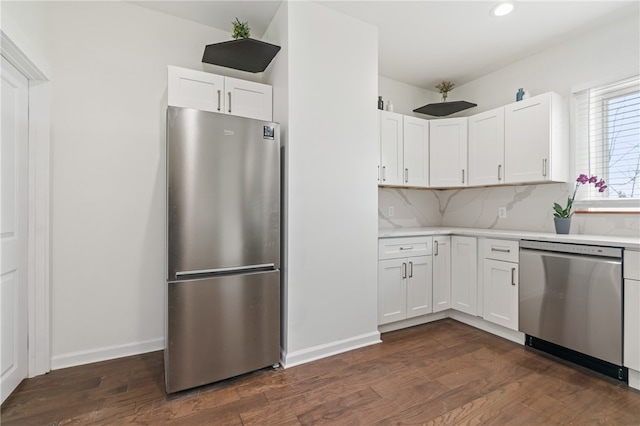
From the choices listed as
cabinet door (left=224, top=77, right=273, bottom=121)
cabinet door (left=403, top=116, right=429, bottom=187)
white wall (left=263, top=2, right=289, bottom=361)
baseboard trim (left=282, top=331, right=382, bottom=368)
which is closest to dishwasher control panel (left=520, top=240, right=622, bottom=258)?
cabinet door (left=403, top=116, right=429, bottom=187)

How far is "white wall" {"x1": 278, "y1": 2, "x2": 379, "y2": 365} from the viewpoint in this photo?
218 cm

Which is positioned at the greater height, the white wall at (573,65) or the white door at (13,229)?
the white wall at (573,65)

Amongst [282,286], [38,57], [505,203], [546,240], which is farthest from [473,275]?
[38,57]

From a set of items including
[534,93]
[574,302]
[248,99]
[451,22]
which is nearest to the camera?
[574,302]

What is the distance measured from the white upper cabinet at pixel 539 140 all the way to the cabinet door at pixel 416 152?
32.0 inches

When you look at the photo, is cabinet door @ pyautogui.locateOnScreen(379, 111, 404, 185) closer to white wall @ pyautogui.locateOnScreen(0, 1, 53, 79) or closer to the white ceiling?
the white ceiling

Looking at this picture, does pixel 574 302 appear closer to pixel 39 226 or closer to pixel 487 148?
pixel 487 148

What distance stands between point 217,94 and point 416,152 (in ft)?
7.01

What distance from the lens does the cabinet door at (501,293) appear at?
2495 millimetres

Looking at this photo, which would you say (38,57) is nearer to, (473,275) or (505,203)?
(473,275)

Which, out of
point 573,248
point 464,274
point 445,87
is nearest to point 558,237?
point 573,248

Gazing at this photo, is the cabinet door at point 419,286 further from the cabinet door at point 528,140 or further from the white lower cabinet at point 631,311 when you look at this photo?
the white lower cabinet at point 631,311

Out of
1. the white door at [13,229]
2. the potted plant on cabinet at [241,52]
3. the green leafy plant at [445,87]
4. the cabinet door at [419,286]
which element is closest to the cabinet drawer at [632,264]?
the cabinet door at [419,286]

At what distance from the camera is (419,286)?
2842 mm
